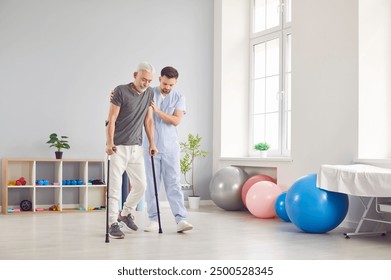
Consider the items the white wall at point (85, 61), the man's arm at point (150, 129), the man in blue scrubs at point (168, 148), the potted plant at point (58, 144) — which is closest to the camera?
the man's arm at point (150, 129)

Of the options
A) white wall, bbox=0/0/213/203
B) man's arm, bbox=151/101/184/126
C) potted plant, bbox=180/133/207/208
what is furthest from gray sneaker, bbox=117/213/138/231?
potted plant, bbox=180/133/207/208

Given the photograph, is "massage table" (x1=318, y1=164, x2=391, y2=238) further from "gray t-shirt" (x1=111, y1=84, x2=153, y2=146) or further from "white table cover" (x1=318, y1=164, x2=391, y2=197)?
"gray t-shirt" (x1=111, y1=84, x2=153, y2=146)

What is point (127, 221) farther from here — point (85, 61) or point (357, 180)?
point (85, 61)

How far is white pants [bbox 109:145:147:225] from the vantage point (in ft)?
15.2

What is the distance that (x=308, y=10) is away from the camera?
629 centimetres

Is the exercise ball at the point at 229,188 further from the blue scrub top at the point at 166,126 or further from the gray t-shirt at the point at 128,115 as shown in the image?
the gray t-shirt at the point at 128,115

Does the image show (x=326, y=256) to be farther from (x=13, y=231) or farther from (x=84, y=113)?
(x=84, y=113)

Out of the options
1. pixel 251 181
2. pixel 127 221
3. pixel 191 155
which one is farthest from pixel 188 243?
pixel 191 155

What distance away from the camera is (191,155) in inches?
318

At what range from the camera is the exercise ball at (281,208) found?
6.06 m

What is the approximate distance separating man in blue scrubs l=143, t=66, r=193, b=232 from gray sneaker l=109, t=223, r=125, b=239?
47 centimetres

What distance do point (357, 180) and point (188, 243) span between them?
154 centimetres

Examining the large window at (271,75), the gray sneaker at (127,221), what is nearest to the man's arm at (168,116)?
the gray sneaker at (127,221)

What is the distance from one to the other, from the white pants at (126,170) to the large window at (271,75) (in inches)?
122
